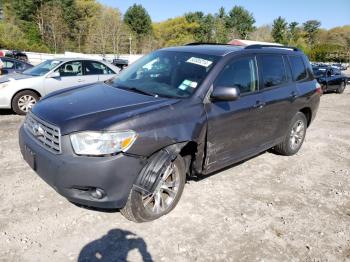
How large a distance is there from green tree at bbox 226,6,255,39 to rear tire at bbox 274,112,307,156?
9366 cm

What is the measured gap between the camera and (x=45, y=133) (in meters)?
3.40

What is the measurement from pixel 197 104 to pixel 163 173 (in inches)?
33.3

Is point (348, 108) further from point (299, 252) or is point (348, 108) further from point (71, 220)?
point (71, 220)

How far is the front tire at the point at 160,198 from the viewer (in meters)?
3.44

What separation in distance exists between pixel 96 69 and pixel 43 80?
1.43 m

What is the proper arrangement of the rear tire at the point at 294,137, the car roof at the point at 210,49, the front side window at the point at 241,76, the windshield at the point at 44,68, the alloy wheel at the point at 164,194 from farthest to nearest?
the windshield at the point at 44,68 < the rear tire at the point at 294,137 < the car roof at the point at 210,49 < the front side window at the point at 241,76 < the alloy wheel at the point at 164,194

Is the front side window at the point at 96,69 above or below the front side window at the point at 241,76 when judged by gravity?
below

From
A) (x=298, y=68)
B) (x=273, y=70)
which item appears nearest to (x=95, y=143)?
(x=273, y=70)

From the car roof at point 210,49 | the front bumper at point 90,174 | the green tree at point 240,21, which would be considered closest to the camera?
the front bumper at point 90,174

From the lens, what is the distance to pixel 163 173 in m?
3.57

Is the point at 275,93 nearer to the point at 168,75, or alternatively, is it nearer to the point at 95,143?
the point at 168,75

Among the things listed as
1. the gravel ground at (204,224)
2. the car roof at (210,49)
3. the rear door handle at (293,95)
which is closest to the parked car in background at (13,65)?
the gravel ground at (204,224)

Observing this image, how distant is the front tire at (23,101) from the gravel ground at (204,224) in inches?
136

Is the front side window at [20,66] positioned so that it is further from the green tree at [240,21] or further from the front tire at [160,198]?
the green tree at [240,21]
